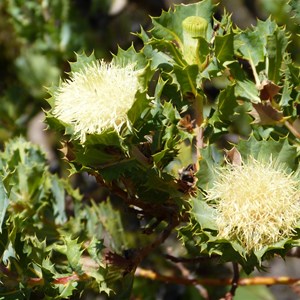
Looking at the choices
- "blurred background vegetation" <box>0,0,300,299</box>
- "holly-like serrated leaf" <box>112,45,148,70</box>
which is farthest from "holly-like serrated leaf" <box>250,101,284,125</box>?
"blurred background vegetation" <box>0,0,300,299</box>

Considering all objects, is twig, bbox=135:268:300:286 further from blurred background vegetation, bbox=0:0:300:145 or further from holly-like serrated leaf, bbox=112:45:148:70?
blurred background vegetation, bbox=0:0:300:145

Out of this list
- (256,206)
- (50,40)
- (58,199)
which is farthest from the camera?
(50,40)

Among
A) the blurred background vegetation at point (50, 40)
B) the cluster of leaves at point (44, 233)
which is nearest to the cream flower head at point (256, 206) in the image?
the cluster of leaves at point (44, 233)

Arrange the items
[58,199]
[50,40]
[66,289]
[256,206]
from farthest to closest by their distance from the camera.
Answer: [50,40] → [58,199] → [66,289] → [256,206]

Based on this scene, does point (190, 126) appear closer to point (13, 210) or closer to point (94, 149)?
point (94, 149)

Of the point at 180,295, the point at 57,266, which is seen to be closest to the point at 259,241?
the point at 57,266

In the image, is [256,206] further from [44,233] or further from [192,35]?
[44,233]

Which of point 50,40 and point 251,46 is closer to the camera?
point 251,46

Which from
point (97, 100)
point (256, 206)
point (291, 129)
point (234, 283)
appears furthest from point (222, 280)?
point (97, 100)
